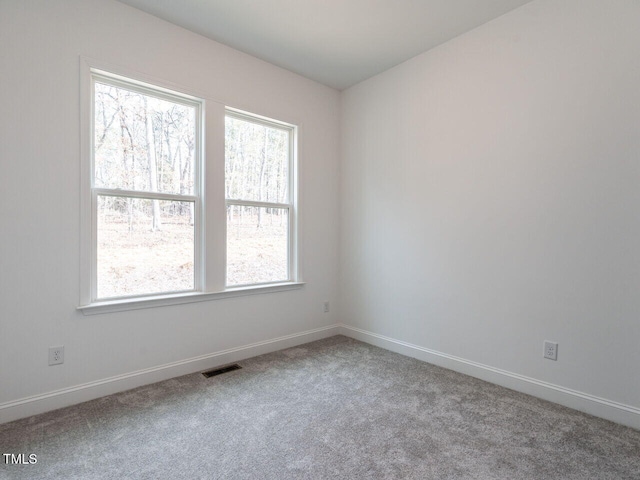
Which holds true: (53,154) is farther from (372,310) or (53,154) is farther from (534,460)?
(534,460)

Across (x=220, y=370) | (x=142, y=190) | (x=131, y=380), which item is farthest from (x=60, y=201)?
(x=220, y=370)

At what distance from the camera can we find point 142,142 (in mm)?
2580

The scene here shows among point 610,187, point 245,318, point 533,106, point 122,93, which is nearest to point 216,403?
point 245,318

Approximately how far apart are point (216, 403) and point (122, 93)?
2.38m

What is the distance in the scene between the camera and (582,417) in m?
2.09

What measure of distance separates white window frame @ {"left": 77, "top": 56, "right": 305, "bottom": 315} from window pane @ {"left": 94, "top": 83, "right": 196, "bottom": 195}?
0.22ft

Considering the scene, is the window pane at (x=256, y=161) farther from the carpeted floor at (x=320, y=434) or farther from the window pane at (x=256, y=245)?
the carpeted floor at (x=320, y=434)

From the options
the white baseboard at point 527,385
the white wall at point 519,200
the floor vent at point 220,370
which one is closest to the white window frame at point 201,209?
the floor vent at point 220,370

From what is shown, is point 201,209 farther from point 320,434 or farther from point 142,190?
point 320,434

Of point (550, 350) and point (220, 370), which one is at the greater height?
point (550, 350)

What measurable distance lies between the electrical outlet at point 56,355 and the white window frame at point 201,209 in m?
0.28

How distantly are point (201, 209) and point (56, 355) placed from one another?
1.42 metres

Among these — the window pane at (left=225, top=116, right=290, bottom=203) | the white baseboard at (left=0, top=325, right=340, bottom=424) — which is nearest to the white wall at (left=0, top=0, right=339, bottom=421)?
the white baseboard at (left=0, top=325, right=340, bottom=424)

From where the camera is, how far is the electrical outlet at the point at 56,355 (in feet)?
7.06
